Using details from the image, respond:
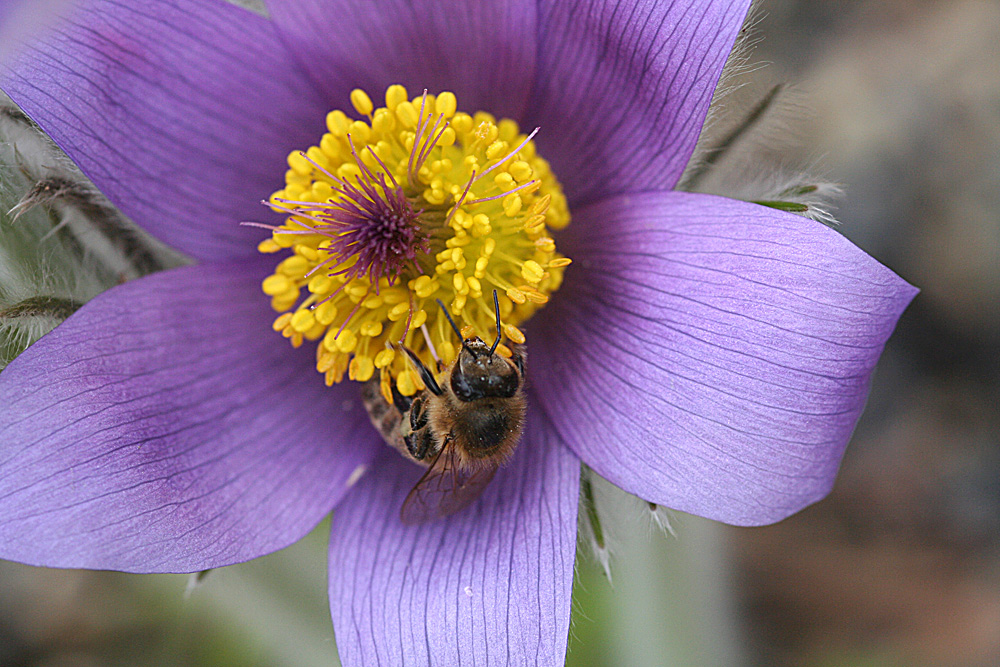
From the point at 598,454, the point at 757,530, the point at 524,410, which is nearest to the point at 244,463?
the point at 524,410

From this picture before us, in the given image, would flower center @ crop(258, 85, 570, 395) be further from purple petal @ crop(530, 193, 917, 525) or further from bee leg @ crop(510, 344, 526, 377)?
purple petal @ crop(530, 193, 917, 525)

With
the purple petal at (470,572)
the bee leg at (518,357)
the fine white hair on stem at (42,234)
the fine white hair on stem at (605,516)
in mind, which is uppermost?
the fine white hair on stem at (42,234)

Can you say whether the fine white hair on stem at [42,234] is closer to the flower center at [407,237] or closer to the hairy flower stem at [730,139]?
the flower center at [407,237]

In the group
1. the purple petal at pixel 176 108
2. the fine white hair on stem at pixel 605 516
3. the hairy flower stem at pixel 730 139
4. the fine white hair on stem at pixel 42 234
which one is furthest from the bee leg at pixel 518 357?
the fine white hair on stem at pixel 42 234

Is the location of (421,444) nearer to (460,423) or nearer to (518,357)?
(460,423)

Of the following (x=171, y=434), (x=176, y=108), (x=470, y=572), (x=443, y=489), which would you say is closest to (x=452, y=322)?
(x=443, y=489)

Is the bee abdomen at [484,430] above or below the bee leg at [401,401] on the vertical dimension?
below
